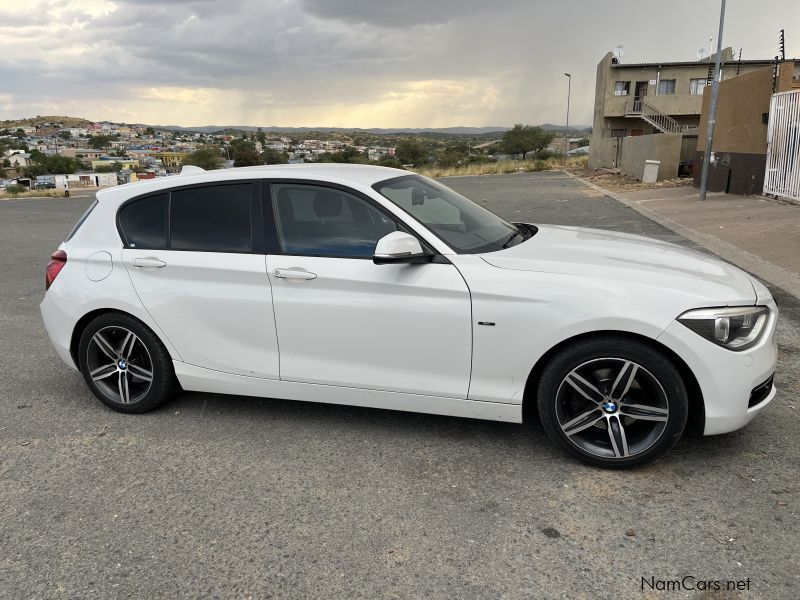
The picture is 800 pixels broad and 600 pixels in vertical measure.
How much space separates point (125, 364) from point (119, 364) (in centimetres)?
4

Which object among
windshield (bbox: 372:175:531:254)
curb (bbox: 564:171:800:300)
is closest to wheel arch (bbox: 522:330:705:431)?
windshield (bbox: 372:175:531:254)

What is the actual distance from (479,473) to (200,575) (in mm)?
1487

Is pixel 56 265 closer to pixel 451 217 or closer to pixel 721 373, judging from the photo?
pixel 451 217

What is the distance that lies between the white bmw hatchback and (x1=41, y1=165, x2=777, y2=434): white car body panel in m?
0.01

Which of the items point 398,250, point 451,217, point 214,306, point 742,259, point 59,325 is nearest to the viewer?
point 398,250

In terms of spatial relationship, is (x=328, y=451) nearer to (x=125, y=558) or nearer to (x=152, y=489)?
(x=152, y=489)

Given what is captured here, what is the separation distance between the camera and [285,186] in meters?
3.97

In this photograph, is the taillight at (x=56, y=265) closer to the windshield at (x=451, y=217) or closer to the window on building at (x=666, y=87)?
the windshield at (x=451, y=217)

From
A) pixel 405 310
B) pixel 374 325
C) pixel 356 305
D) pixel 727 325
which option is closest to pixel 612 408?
pixel 727 325

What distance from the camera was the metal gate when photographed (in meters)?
14.2

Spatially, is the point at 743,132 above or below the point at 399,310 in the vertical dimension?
above

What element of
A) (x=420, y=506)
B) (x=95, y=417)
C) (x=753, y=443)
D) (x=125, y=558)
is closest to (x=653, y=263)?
(x=753, y=443)

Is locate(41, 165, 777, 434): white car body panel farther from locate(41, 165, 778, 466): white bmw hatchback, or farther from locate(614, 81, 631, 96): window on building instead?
locate(614, 81, 631, 96): window on building

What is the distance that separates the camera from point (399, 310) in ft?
11.6
